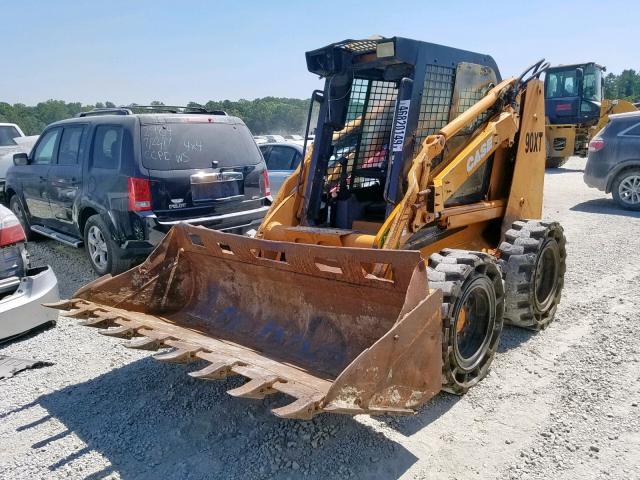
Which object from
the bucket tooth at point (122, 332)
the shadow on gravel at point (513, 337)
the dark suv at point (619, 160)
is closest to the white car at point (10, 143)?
the bucket tooth at point (122, 332)

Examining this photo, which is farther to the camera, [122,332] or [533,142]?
[533,142]

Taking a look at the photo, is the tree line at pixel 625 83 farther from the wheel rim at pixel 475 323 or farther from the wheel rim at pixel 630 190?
the wheel rim at pixel 475 323

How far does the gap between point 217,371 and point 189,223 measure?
11.3 feet

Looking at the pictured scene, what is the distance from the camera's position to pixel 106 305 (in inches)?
168

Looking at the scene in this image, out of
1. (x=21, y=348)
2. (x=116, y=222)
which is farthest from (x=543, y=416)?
(x=116, y=222)

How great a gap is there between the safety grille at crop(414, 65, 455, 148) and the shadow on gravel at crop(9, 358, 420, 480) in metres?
2.18

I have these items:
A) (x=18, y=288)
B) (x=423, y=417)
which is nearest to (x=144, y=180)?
(x=18, y=288)

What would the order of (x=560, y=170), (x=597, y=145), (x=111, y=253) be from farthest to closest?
(x=560, y=170), (x=597, y=145), (x=111, y=253)

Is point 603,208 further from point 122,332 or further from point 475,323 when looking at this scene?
point 122,332

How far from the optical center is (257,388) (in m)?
2.70

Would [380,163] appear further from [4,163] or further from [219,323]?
[4,163]

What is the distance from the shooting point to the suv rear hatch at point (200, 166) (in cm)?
606

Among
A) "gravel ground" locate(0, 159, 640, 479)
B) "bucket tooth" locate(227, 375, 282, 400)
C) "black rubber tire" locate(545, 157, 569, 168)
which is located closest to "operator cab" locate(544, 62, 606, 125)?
"black rubber tire" locate(545, 157, 569, 168)

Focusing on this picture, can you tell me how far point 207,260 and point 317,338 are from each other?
1345 millimetres
